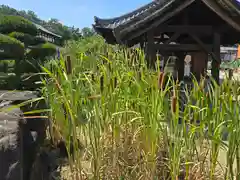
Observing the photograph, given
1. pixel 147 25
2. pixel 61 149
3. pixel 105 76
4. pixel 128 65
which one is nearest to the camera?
pixel 105 76

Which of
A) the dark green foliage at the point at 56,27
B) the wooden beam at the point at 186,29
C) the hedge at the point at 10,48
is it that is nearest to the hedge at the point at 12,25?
the hedge at the point at 10,48

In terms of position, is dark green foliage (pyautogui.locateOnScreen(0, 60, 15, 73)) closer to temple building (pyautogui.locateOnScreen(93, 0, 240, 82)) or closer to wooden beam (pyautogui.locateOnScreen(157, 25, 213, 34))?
temple building (pyautogui.locateOnScreen(93, 0, 240, 82))

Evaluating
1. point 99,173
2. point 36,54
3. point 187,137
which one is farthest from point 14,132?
point 36,54

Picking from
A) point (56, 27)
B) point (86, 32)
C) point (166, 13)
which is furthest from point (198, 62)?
point (86, 32)

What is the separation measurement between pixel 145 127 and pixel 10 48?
14.3ft

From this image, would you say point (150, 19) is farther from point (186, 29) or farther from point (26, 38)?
point (26, 38)

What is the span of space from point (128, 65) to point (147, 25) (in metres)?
2.12

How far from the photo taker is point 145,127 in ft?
6.16

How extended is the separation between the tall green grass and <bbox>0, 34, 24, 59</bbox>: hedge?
3.66 meters

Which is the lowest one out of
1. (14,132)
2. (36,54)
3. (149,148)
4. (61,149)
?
(61,149)

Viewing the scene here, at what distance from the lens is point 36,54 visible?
19.8ft

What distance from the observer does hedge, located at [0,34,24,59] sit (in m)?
5.29

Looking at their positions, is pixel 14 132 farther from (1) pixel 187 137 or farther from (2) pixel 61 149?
(2) pixel 61 149

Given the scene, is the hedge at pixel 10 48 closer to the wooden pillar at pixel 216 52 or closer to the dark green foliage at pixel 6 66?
the dark green foliage at pixel 6 66
